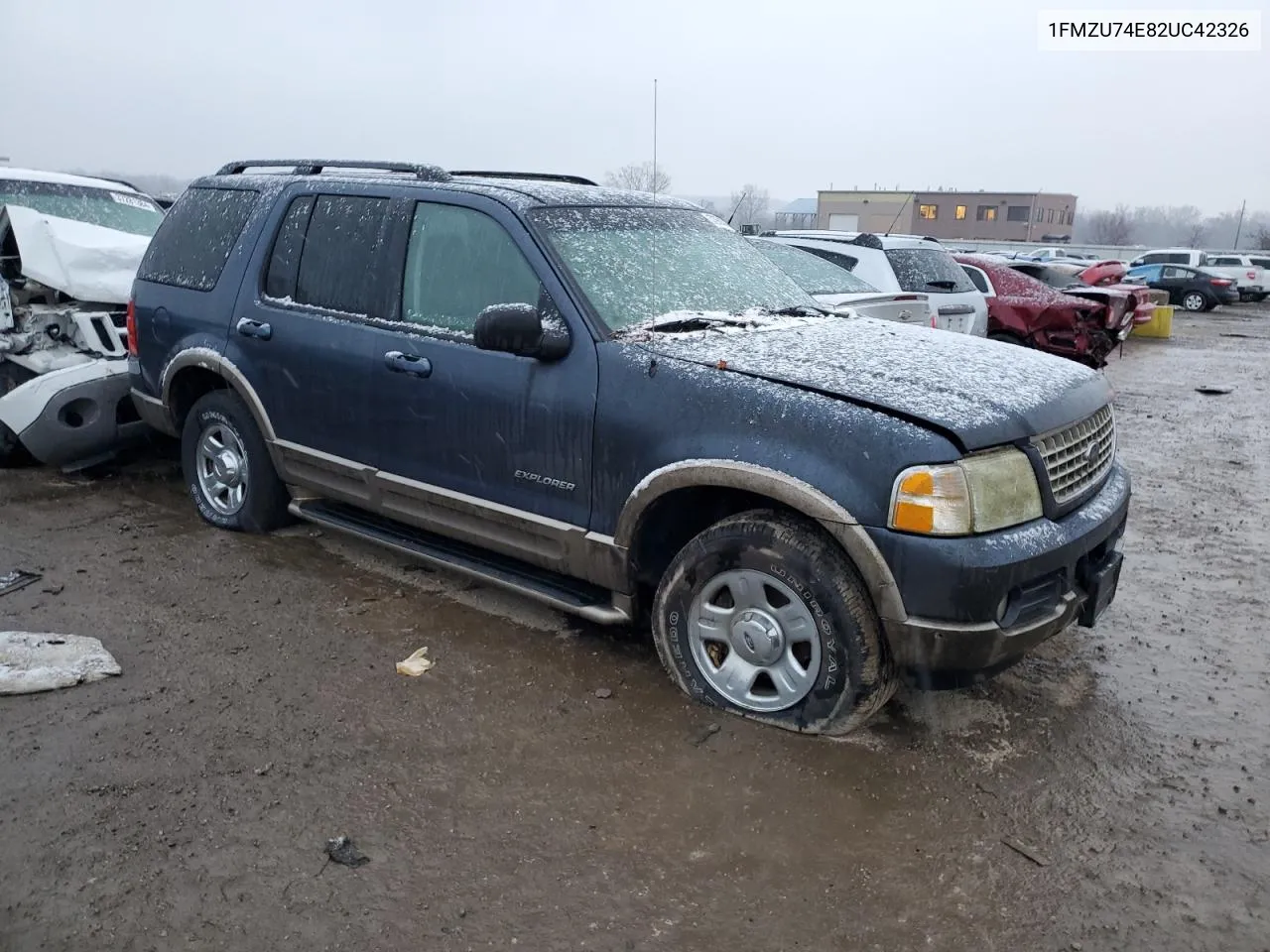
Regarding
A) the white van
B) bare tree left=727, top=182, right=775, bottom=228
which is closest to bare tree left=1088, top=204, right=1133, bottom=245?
the white van

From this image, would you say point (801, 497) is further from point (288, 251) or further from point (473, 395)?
point (288, 251)

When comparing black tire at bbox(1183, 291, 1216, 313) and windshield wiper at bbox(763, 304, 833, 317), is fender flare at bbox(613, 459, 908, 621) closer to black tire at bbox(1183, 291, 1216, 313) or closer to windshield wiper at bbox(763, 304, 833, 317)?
windshield wiper at bbox(763, 304, 833, 317)

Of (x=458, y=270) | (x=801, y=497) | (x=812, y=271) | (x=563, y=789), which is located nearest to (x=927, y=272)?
(x=812, y=271)

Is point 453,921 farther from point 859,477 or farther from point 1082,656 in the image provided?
point 1082,656

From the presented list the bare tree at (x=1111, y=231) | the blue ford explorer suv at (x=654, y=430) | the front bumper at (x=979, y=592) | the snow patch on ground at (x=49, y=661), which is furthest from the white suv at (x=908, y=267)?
the bare tree at (x=1111, y=231)

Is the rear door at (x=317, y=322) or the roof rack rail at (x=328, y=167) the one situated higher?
the roof rack rail at (x=328, y=167)

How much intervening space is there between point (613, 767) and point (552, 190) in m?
2.45

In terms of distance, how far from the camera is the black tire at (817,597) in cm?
320

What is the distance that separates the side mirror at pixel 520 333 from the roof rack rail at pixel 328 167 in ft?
3.72

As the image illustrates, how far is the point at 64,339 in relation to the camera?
6.40m

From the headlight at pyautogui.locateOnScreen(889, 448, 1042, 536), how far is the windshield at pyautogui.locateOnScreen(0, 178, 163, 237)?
648 cm

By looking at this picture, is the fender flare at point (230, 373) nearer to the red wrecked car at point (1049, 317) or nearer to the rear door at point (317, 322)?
the rear door at point (317, 322)

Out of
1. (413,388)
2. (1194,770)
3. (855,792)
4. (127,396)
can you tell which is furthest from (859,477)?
(127,396)

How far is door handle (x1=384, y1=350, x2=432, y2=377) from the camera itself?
411cm
